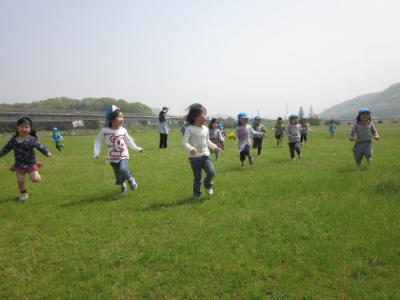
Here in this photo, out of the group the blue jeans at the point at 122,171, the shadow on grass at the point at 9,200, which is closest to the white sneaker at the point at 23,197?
the shadow on grass at the point at 9,200

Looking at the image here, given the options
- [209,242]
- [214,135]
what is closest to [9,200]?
[209,242]

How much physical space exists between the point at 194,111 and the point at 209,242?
3.56 metres

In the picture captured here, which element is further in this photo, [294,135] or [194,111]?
[294,135]

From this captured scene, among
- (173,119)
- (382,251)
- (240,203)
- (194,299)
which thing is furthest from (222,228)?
(173,119)

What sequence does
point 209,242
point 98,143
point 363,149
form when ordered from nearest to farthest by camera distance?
1. point 209,242
2. point 98,143
3. point 363,149

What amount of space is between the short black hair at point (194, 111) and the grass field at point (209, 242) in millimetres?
1918

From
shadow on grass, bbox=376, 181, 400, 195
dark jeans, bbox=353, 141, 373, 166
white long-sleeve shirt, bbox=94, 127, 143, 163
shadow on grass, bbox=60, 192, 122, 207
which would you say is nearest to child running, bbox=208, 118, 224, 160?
dark jeans, bbox=353, 141, 373, 166

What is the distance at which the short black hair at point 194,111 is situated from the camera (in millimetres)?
7242

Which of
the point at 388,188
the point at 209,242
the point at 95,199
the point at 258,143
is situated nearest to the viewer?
the point at 209,242

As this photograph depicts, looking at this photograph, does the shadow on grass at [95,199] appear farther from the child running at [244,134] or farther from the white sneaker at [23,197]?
the child running at [244,134]

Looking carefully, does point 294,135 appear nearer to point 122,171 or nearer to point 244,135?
point 244,135

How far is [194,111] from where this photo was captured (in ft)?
23.8

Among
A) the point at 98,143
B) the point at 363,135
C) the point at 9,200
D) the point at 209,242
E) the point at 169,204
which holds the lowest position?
the point at 209,242

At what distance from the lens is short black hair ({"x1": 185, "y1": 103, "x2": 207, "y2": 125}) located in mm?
7242
